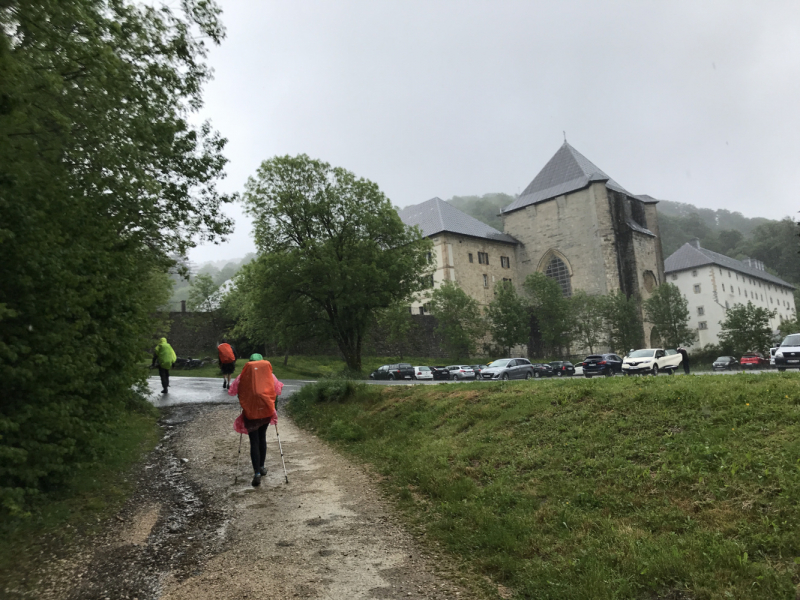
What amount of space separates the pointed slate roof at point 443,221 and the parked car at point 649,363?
33039 mm

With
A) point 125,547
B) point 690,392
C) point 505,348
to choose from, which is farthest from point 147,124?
point 505,348

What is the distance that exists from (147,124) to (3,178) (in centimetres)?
487

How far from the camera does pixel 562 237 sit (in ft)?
204

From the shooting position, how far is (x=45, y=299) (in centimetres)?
595

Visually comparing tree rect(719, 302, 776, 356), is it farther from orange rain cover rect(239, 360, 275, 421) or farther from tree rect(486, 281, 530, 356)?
orange rain cover rect(239, 360, 275, 421)

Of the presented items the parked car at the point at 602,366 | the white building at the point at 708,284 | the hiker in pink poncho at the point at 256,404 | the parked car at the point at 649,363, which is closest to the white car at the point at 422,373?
the parked car at the point at 602,366

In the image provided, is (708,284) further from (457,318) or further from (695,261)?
(457,318)

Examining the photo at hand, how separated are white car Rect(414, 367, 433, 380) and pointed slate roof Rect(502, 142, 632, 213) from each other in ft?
108

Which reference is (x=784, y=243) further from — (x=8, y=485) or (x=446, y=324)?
(x=8, y=485)

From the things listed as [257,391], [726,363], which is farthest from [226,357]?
[726,363]

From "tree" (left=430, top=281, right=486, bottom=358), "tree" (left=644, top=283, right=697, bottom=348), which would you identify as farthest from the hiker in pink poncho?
"tree" (left=644, top=283, right=697, bottom=348)

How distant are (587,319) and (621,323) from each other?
3.03 m

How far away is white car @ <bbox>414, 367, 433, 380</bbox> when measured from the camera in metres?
36.7

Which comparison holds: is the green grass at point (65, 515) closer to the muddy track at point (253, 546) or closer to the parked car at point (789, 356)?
the muddy track at point (253, 546)
